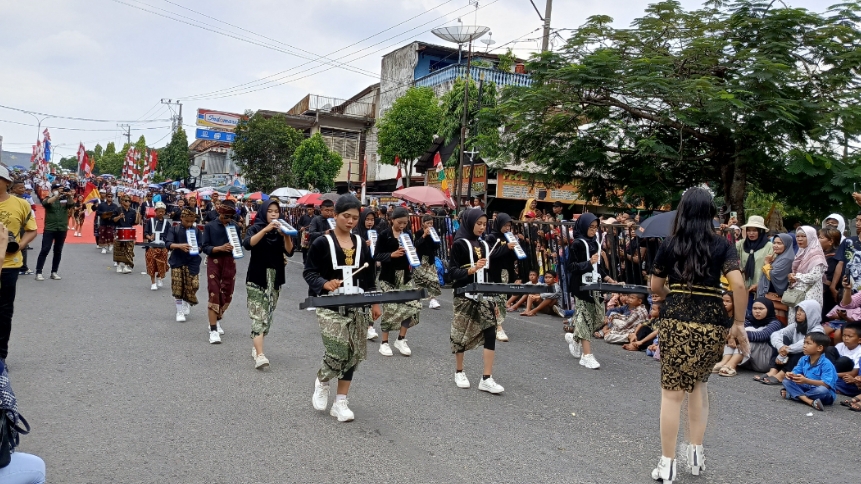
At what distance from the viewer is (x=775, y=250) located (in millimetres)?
8867

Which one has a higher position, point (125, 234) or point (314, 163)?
point (314, 163)

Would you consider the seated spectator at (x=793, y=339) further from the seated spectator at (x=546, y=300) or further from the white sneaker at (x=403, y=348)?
the seated spectator at (x=546, y=300)

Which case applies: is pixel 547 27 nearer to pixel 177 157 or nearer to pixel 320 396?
pixel 320 396

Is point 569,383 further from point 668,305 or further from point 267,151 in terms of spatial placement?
point 267,151

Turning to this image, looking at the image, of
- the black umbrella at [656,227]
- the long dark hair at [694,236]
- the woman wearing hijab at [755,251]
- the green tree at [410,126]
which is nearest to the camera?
the long dark hair at [694,236]

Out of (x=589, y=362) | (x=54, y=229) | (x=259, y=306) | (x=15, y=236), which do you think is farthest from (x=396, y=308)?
(x=54, y=229)

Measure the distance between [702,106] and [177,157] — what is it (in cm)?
6003

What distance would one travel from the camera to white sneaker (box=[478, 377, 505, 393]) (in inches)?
261

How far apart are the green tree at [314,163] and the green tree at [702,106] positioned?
69.9 ft

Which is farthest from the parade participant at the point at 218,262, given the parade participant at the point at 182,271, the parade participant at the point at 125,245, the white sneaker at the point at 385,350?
the parade participant at the point at 125,245

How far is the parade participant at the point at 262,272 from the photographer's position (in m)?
7.38

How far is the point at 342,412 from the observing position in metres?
5.61

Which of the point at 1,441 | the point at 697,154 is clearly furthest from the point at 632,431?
the point at 697,154

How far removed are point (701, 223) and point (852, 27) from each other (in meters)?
10.8
